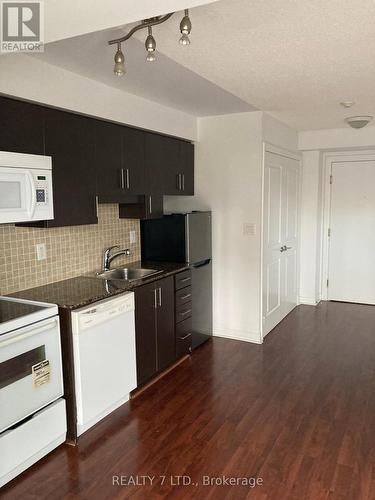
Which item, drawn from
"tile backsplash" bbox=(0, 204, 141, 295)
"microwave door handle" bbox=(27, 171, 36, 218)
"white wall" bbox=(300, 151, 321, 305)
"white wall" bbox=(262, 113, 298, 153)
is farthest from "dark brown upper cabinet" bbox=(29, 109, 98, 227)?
"white wall" bbox=(300, 151, 321, 305)

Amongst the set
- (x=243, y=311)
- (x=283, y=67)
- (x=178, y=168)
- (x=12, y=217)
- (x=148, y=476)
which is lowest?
(x=148, y=476)

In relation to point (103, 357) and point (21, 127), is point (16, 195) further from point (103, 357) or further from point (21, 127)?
point (103, 357)

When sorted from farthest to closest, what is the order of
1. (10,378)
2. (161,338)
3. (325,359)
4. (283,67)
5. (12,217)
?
(325,359) → (161,338) → (283,67) → (12,217) → (10,378)

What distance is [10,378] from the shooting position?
7.16 ft

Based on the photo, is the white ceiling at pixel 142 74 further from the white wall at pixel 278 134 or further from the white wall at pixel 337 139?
the white wall at pixel 337 139

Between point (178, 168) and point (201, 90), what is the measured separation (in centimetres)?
97

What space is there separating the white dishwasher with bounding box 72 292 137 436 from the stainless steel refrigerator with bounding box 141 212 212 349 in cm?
104

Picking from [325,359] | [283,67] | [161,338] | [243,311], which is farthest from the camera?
[243,311]

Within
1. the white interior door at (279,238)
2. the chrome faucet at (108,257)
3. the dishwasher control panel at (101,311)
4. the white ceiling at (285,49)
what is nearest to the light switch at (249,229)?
the white interior door at (279,238)

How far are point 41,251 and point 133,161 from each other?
1.06 m


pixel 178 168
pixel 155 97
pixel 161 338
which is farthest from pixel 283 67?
pixel 161 338

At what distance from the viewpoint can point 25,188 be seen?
2.42m

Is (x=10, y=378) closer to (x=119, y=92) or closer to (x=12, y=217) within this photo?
(x=12, y=217)

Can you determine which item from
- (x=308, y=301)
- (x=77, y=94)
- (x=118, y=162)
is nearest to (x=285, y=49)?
(x=77, y=94)
